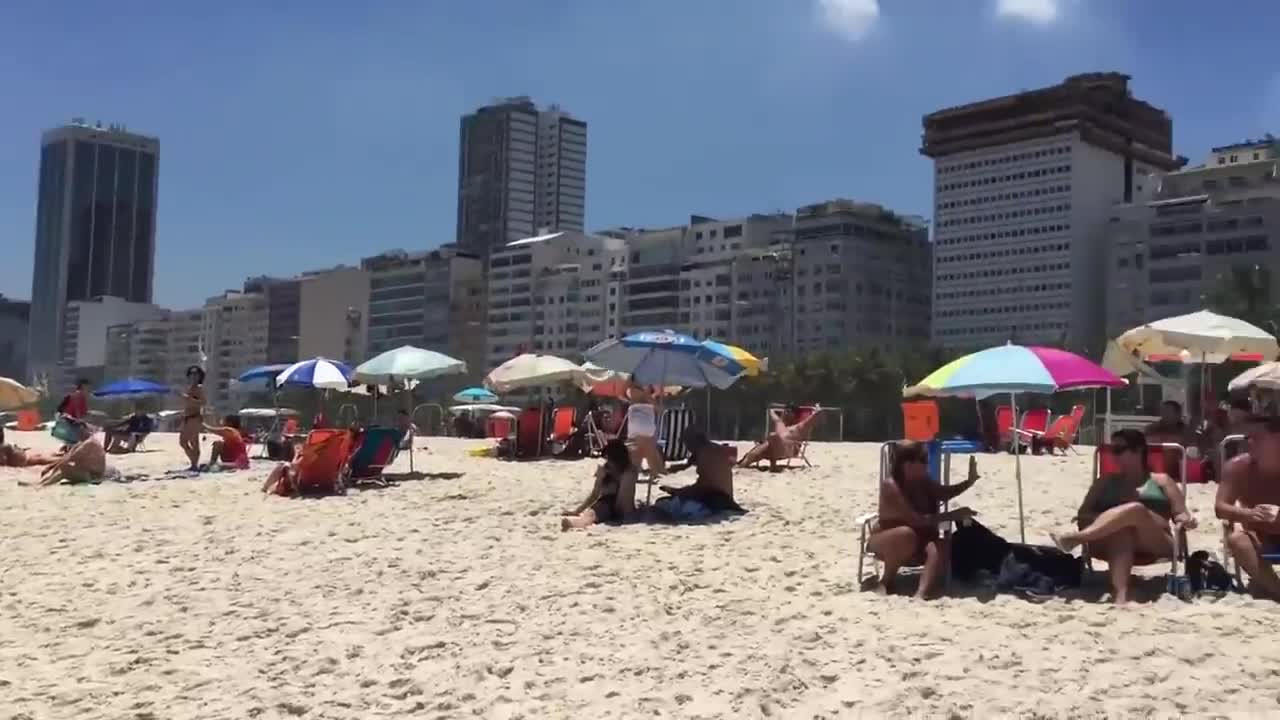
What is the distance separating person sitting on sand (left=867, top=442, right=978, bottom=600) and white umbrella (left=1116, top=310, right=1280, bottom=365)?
5.25 m

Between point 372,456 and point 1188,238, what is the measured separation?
76364 millimetres

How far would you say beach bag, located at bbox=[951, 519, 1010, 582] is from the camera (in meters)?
6.64

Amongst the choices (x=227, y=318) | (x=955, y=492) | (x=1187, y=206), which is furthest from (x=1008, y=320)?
(x=227, y=318)

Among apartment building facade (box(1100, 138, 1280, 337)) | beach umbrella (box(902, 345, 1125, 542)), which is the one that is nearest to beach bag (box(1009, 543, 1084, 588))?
beach umbrella (box(902, 345, 1125, 542))

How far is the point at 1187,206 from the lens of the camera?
3115 inches

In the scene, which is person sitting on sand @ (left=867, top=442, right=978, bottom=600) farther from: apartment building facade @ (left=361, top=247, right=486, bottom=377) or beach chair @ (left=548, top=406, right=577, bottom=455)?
apartment building facade @ (left=361, top=247, right=486, bottom=377)

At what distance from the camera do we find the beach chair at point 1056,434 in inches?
668

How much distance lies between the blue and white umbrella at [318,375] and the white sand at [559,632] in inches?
206

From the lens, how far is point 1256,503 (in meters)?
6.21

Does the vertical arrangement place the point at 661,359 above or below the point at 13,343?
below

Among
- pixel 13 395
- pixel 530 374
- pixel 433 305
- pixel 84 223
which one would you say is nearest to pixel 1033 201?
pixel 433 305

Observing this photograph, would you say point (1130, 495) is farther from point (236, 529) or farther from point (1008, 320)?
point (1008, 320)

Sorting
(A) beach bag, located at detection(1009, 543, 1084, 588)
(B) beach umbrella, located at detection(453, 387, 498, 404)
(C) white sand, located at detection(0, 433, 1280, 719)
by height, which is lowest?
(C) white sand, located at detection(0, 433, 1280, 719)

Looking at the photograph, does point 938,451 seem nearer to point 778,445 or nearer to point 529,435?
point 778,445
